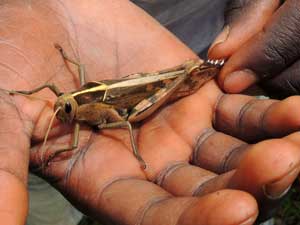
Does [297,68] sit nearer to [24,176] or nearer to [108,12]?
[108,12]

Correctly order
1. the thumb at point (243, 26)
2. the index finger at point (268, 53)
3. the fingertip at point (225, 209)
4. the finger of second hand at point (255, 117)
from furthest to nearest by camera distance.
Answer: the thumb at point (243, 26), the index finger at point (268, 53), the finger of second hand at point (255, 117), the fingertip at point (225, 209)

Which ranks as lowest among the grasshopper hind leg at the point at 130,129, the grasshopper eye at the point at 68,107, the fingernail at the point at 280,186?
the grasshopper hind leg at the point at 130,129

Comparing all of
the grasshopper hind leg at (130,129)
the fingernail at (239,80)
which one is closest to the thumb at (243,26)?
the fingernail at (239,80)

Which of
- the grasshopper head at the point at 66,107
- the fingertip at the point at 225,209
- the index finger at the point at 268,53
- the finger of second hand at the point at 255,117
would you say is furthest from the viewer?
the index finger at the point at 268,53

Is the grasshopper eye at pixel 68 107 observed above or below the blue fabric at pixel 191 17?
below

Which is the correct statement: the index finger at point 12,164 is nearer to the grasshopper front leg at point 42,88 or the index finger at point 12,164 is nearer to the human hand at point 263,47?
the grasshopper front leg at point 42,88

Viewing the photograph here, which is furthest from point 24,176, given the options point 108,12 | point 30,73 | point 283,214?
point 283,214

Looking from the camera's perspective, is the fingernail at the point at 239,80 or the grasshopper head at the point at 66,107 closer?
the grasshopper head at the point at 66,107

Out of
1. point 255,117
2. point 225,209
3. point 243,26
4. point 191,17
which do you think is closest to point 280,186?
point 225,209
